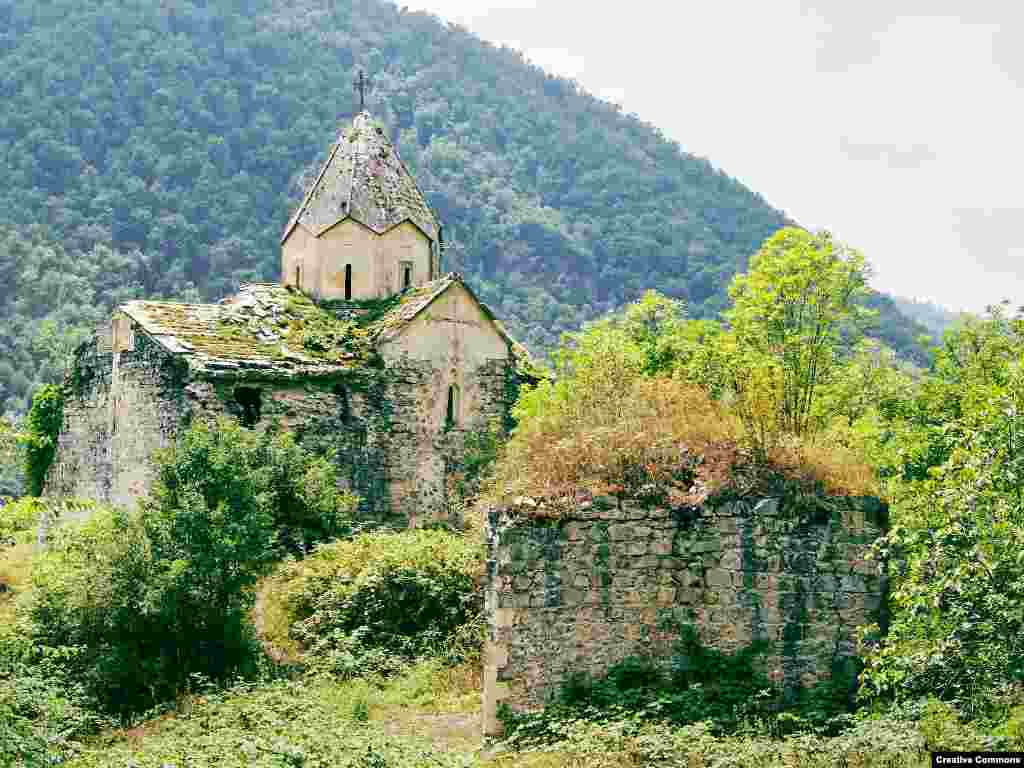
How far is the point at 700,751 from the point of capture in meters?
9.65

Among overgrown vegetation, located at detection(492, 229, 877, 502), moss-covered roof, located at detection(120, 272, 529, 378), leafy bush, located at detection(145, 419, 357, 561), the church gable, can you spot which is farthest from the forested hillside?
overgrown vegetation, located at detection(492, 229, 877, 502)

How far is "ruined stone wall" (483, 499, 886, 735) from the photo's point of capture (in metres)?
10.6

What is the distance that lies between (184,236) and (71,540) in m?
36.6

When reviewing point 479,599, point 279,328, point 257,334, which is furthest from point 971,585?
point 279,328

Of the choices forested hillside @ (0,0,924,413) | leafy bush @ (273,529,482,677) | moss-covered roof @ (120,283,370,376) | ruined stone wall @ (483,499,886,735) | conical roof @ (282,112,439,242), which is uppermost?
forested hillside @ (0,0,924,413)

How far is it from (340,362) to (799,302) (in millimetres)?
8038

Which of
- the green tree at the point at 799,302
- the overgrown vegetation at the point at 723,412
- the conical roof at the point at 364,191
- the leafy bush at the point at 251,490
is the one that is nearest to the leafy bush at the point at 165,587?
the leafy bush at the point at 251,490

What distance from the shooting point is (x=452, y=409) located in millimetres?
21297

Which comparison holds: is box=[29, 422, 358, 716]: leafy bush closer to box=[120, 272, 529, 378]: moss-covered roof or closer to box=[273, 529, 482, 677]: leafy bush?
box=[273, 529, 482, 677]: leafy bush

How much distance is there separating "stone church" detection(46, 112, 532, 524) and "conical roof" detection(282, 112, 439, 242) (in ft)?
0.09

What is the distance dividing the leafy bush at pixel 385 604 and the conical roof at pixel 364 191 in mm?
8569

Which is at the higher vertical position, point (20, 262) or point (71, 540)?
point (20, 262)

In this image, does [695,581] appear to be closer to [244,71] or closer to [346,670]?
Result: [346,670]

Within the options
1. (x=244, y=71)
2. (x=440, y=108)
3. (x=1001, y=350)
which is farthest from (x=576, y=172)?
(x=1001, y=350)
